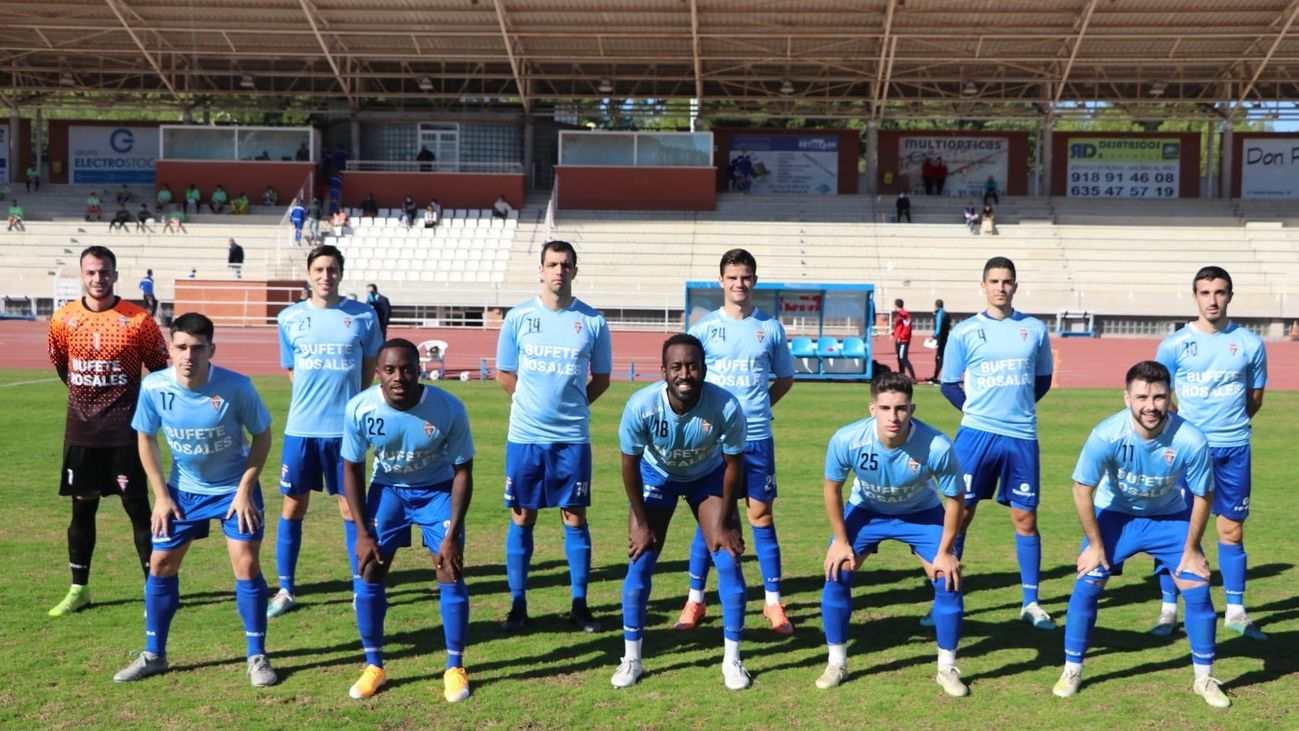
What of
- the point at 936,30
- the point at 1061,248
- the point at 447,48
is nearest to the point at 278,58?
the point at 447,48

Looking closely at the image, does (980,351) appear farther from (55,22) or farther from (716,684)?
(55,22)

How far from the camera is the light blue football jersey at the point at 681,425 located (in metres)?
6.64

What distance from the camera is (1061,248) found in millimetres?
44312

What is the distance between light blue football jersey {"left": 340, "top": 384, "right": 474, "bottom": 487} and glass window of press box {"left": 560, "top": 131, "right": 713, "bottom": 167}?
4222 cm

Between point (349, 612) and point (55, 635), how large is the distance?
1.72 metres

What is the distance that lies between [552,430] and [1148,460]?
3.46 meters

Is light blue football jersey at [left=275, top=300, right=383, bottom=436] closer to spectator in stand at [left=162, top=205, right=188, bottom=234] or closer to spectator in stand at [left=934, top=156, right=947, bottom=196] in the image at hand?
spectator in stand at [left=162, top=205, right=188, bottom=234]

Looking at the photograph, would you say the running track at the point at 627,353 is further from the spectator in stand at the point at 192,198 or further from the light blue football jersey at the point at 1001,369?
the light blue football jersey at the point at 1001,369

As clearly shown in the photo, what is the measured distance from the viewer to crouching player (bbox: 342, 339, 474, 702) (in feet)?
20.9

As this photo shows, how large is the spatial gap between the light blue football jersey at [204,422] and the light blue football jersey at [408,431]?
22.0 inches

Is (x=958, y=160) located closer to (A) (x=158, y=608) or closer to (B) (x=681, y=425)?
(B) (x=681, y=425)

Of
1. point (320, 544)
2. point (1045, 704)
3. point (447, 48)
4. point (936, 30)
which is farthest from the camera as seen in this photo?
point (447, 48)

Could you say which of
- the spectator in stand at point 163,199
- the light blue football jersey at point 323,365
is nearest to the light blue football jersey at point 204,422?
the light blue football jersey at point 323,365

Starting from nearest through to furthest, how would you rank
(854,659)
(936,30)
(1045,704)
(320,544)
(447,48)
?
(1045,704) → (854,659) → (320,544) → (936,30) → (447,48)
